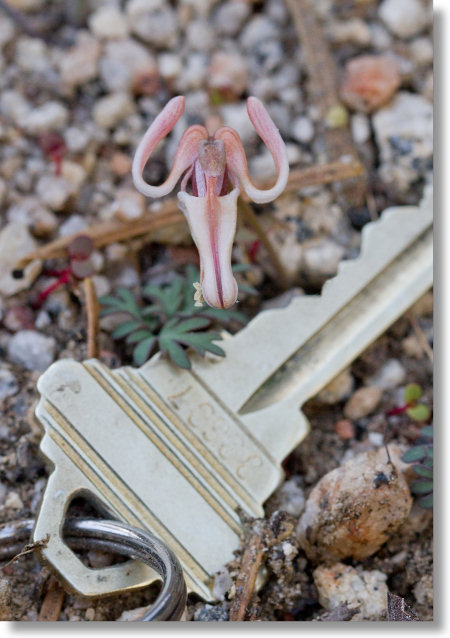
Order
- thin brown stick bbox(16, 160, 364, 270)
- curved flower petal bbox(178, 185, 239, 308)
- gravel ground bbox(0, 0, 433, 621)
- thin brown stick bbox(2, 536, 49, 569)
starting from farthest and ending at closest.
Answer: thin brown stick bbox(16, 160, 364, 270) < gravel ground bbox(0, 0, 433, 621) < thin brown stick bbox(2, 536, 49, 569) < curved flower petal bbox(178, 185, 239, 308)

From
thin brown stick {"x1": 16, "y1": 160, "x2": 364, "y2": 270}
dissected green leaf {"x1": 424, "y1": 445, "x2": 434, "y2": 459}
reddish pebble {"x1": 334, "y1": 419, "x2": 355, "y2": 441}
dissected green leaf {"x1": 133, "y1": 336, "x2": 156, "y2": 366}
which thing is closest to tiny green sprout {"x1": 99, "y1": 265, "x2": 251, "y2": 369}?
dissected green leaf {"x1": 133, "y1": 336, "x2": 156, "y2": 366}

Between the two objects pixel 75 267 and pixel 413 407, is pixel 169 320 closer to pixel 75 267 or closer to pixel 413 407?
pixel 75 267

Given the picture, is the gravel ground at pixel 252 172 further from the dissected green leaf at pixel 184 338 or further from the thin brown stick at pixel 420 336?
the dissected green leaf at pixel 184 338

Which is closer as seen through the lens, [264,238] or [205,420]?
[205,420]

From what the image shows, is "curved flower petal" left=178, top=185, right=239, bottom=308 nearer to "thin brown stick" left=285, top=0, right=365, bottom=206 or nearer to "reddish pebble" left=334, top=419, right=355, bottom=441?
"reddish pebble" left=334, top=419, right=355, bottom=441

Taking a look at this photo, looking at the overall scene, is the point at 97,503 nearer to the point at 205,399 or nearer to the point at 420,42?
the point at 205,399

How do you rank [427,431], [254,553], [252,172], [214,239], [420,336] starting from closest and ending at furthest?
[214,239] → [254,553] → [427,431] → [420,336] → [252,172]

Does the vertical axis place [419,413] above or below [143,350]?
below

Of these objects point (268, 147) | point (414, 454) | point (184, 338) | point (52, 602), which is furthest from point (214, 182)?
point (52, 602)
